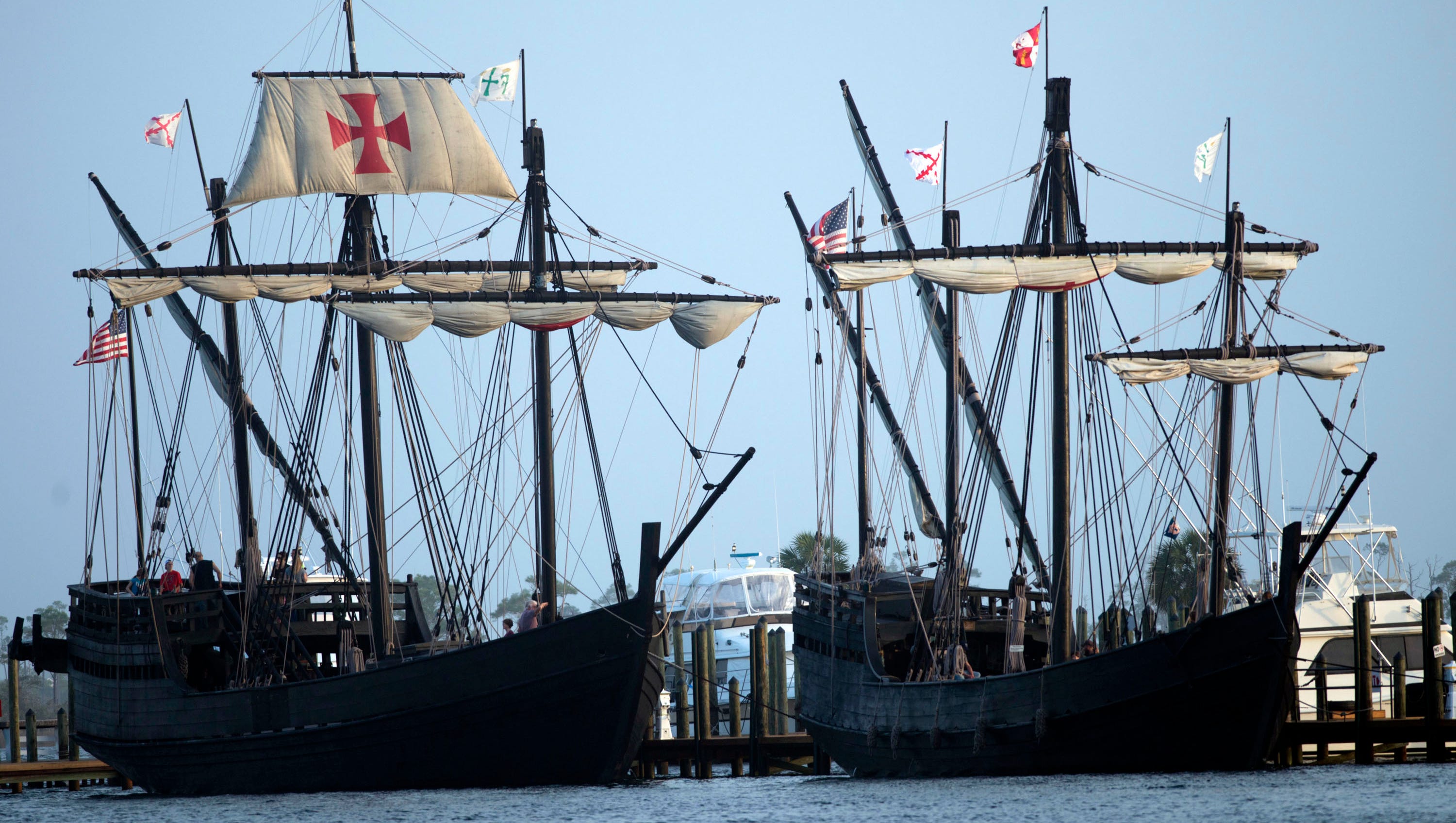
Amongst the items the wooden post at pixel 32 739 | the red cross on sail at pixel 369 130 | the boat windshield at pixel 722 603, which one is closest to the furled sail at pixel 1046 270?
the red cross on sail at pixel 369 130

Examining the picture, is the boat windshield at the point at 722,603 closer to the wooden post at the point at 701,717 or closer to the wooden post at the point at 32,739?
the wooden post at the point at 701,717

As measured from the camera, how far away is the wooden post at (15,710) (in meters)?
41.2

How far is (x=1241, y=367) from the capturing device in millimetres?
31172

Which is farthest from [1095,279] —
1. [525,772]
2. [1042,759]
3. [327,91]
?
[327,91]

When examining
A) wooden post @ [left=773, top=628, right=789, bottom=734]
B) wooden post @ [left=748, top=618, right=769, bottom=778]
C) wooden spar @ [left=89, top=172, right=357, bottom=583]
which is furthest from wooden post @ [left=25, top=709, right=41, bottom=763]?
wooden post @ [left=748, top=618, right=769, bottom=778]

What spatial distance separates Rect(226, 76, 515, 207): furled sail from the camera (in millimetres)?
37938

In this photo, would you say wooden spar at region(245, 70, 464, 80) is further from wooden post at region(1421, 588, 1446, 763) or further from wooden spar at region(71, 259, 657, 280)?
wooden post at region(1421, 588, 1446, 763)

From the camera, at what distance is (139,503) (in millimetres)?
35406

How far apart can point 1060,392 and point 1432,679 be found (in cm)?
765

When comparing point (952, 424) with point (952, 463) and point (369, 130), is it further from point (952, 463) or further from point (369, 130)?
point (369, 130)

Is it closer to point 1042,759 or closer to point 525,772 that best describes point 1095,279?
point 1042,759

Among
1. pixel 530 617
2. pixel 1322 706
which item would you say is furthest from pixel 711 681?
pixel 1322 706

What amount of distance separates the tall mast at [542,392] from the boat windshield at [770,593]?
23.8 m

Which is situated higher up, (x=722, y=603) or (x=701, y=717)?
(x=722, y=603)
